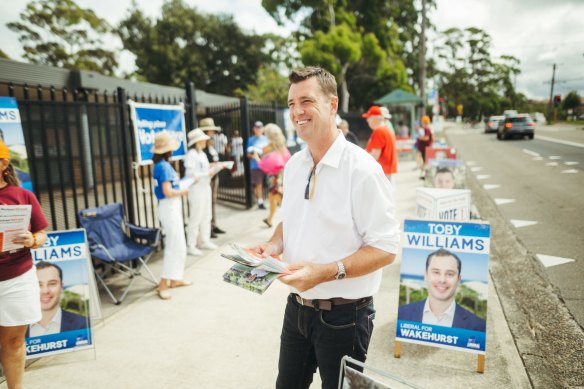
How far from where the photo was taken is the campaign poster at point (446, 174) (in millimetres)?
6234

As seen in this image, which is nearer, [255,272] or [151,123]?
[255,272]

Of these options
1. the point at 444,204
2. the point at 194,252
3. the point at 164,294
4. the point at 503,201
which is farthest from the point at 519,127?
the point at 164,294

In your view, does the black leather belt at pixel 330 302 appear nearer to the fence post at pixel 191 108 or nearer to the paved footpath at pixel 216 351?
the paved footpath at pixel 216 351

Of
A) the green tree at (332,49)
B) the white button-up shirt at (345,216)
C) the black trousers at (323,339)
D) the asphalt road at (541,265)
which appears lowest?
the asphalt road at (541,265)

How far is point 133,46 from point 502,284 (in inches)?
→ 1371

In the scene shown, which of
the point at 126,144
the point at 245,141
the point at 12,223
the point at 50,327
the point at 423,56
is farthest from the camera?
the point at 423,56

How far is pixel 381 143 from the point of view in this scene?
6.22 m

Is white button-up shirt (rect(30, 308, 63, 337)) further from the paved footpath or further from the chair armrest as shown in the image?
the chair armrest

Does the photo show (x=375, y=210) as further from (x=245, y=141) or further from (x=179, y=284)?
(x=245, y=141)

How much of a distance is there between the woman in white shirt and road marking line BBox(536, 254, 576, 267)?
4895mm

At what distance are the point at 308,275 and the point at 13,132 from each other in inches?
143

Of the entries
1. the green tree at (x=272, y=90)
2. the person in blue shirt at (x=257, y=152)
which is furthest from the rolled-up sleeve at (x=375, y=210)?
the green tree at (x=272, y=90)

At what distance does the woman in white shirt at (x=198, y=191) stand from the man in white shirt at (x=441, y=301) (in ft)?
12.0

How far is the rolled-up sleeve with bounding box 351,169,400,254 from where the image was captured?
164 centimetres
